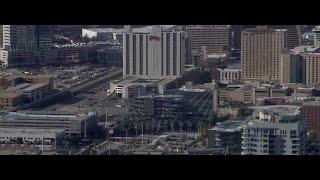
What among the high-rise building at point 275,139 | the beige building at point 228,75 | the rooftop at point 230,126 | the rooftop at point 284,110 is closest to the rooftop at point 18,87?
the rooftop at point 230,126

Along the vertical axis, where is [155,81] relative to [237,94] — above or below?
above

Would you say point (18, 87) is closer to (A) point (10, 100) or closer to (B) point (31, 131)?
(A) point (10, 100)

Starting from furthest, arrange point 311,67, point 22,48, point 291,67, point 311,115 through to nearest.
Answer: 1. point 311,67
2. point 291,67
3. point 22,48
4. point 311,115

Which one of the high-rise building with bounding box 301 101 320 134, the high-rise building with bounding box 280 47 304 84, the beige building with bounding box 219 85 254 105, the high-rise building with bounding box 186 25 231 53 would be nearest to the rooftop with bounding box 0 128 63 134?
the high-rise building with bounding box 301 101 320 134

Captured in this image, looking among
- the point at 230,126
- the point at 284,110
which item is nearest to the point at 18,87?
the point at 230,126

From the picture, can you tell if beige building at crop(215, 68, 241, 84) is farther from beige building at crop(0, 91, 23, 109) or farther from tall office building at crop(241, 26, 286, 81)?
beige building at crop(0, 91, 23, 109)

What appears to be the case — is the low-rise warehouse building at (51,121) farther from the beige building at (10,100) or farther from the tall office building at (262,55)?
the tall office building at (262,55)

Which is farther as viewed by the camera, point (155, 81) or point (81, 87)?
point (81, 87)
